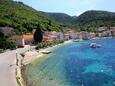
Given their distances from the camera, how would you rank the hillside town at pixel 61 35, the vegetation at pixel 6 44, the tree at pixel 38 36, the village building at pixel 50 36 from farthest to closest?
the village building at pixel 50 36 < the tree at pixel 38 36 < the hillside town at pixel 61 35 < the vegetation at pixel 6 44

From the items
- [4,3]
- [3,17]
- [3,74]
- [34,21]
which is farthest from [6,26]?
[3,74]

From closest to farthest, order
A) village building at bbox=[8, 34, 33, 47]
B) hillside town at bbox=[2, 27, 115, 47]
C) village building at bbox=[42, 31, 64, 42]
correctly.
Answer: village building at bbox=[8, 34, 33, 47], hillside town at bbox=[2, 27, 115, 47], village building at bbox=[42, 31, 64, 42]

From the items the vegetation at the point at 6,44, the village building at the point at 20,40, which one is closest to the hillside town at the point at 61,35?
the village building at the point at 20,40

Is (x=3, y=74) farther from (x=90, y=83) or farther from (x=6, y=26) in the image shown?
(x=6, y=26)

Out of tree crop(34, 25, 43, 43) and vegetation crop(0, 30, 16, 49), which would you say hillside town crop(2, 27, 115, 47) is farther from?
vegetation crop(0, 30, 16, 49)

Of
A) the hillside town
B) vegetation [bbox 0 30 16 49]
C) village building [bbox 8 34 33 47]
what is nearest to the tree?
the hillside town

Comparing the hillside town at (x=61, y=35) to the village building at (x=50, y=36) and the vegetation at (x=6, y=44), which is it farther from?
the vegetation at (x=6, y=44)

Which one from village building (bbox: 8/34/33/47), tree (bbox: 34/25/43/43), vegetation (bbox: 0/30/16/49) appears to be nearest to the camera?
vegetation (bbox: 0/30/16/49)

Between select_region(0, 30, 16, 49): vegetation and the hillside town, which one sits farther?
the hillside town

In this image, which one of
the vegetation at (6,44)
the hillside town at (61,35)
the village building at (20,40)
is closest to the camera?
the vegetation at (6,44)

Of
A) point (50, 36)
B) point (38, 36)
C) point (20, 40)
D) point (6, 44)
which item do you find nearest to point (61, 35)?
point (50, 36)

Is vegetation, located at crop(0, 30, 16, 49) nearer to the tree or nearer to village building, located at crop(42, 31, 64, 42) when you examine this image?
the tree
